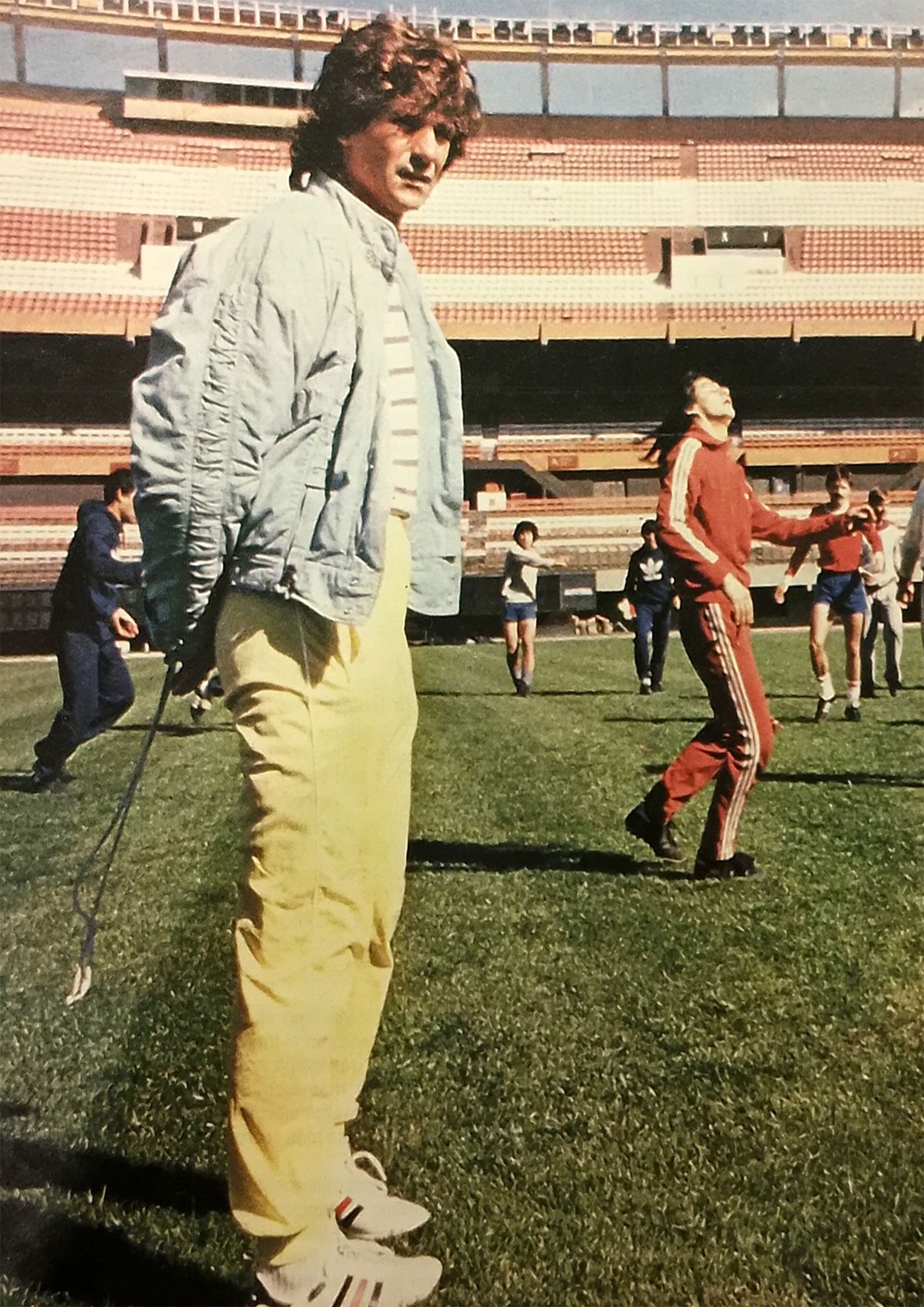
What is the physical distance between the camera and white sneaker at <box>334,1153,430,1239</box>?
1307mm

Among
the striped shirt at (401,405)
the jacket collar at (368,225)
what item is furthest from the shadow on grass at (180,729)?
the jacket collar at (368,225)

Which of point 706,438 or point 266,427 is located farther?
point 706,438

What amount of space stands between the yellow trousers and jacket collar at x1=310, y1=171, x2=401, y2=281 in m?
0.41

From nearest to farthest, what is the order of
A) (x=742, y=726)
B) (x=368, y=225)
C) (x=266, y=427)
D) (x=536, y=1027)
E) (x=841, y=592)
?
(x=266, y=427)
(x=368, y=225)
(x=536, y=1027)
(x=742, y=726)
(x=841, y=592)

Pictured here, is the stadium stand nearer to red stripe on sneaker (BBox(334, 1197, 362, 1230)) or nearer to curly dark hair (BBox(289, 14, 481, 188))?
curly dark hair (BBox(289, 14, 481, 188))

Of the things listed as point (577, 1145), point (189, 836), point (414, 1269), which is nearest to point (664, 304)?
point (189, 836)

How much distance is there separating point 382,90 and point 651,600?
0.88 m

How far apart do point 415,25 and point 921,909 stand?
151cm

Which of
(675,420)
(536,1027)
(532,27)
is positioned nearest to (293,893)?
(536,1027)

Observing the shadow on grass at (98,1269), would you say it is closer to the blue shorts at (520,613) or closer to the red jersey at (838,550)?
the blue shorts at (520,613)

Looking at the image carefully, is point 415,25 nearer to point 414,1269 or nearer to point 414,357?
point 414,357

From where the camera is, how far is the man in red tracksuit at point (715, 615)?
1734 mm

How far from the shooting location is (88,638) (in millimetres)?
1533

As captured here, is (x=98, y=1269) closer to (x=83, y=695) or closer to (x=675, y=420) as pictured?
(x=83, y=695)
